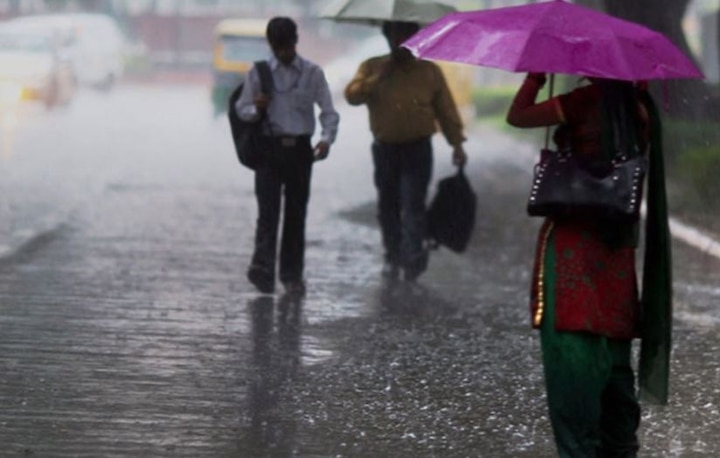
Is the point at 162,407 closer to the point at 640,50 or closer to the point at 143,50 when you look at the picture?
the point at 640,50

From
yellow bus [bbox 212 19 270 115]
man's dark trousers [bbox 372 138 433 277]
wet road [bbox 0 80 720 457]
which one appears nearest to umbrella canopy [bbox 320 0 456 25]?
man's dark trousers [bbox 372 138 433 277]

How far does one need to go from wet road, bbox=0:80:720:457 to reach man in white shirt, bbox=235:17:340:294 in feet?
1.47

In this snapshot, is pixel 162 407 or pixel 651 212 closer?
pixel 651 212

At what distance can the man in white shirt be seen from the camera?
37.7 feet

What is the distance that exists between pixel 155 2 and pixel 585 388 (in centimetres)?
6370

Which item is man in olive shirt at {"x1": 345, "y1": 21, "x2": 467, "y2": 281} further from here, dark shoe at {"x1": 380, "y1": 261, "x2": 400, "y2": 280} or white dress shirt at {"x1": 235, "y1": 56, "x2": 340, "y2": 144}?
white dress shirt at {"x1": 235, "y1": 56, "x2": 340, "y2": 144}

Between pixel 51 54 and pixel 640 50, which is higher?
pixel 640 50

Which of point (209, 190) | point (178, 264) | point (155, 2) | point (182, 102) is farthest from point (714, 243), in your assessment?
point (155, 2)

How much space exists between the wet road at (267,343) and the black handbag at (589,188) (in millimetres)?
1425

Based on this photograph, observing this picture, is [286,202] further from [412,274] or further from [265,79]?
[412,274]

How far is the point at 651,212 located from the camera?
21.8 ft

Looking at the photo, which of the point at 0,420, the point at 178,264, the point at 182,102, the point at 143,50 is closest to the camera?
the point at 0,420

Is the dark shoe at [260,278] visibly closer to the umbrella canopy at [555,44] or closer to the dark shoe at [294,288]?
the dark shoe at [294,288]

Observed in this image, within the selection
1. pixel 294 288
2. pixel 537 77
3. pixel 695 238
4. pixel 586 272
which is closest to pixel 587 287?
pixel 586 272
